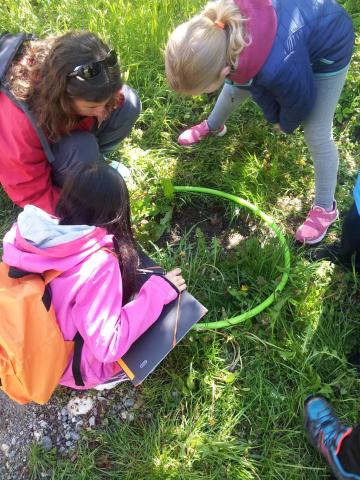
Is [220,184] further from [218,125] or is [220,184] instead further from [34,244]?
[34,244]

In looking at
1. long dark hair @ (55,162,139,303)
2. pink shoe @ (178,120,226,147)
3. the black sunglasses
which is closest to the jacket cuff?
long dark hair @ (55,162,139,303)

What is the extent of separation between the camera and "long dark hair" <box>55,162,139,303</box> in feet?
5.22

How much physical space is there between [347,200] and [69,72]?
1783 mm

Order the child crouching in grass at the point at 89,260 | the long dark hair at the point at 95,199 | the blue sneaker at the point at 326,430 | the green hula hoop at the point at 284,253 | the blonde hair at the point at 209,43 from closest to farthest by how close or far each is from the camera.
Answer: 1. the child crouching in grass at the point at 89,260
2. the long dark hair at the point at 95,199
3. the blonde hair at the point at 209,43
4. the blue sneaker at the point at 326,430
5. the green hula hoop at the point at 284,253

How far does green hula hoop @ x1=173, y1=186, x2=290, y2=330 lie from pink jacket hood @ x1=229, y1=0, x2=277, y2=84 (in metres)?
0.93

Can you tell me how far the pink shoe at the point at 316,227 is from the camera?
2.49 meters

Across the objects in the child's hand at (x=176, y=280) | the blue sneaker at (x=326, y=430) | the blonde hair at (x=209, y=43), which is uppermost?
the blonde hair at (x=209, y=43)

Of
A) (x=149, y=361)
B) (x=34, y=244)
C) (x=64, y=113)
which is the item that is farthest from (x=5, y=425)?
(x=64, y=113)

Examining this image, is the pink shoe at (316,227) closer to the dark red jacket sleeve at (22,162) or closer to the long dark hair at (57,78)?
the long dark hair at (57,78)

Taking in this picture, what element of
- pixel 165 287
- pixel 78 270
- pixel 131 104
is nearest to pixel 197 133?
pixel 131 104

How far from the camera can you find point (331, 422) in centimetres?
194

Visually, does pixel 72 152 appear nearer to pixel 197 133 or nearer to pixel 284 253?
pixel 197 133

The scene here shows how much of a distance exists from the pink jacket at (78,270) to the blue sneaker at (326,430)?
3.16 feet

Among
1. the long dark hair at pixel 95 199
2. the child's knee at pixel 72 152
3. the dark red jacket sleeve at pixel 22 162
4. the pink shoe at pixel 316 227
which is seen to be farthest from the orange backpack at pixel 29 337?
the pink shoe at pixel 316 227
